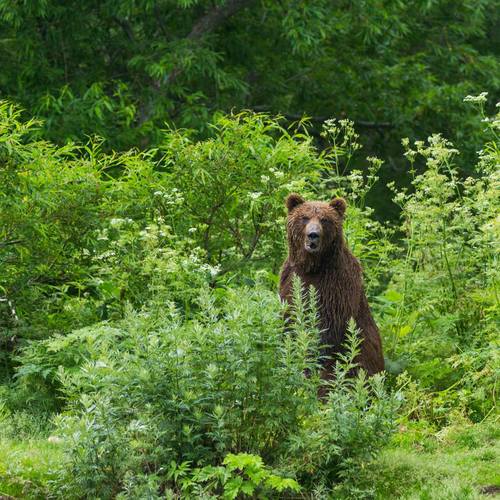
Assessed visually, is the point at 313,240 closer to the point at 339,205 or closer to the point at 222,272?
the point at 339,205

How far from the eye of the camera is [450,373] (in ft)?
32.7

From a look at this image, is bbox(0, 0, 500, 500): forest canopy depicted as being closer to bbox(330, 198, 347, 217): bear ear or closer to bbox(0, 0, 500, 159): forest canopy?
bbox(0, 0, 500, 159): forest canopy

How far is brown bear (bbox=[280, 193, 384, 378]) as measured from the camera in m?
8.90

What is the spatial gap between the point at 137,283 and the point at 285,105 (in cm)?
1082

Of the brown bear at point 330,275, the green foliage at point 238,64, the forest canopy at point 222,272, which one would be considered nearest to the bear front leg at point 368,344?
the brown bear at point 330,275

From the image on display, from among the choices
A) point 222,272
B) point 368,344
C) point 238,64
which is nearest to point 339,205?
point 368,344

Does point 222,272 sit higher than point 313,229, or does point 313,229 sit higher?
point 313,229

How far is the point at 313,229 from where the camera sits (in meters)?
8.88

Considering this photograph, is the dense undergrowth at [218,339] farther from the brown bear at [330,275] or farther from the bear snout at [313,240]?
the bear snout at [313,240]

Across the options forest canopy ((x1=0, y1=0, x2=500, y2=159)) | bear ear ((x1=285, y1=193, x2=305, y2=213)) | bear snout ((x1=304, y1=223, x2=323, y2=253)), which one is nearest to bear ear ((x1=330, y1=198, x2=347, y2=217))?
bear ear ((x1=285, y1=193, x2=305, y2=213))

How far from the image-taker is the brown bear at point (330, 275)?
890cm

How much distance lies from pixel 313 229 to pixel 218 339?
206 centimetres

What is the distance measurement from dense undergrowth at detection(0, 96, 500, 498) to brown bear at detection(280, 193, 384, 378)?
24cm

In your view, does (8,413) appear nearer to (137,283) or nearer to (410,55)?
(137,283)
